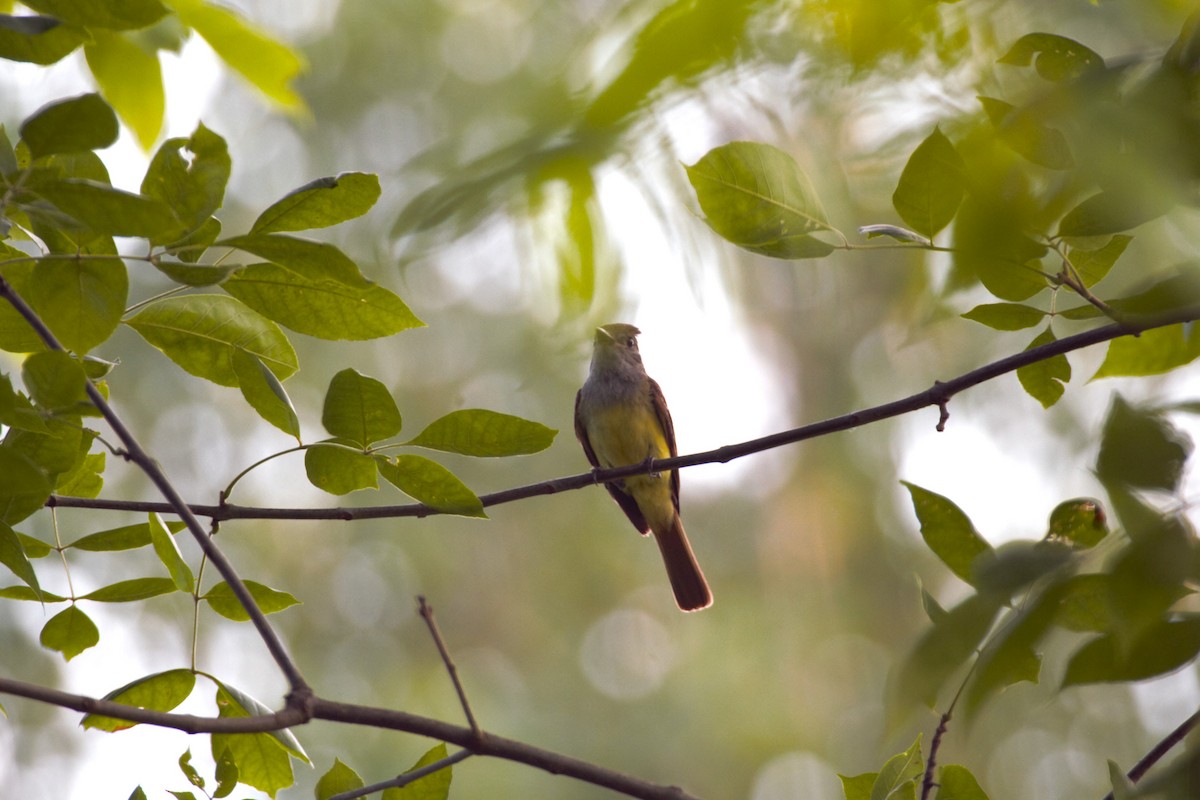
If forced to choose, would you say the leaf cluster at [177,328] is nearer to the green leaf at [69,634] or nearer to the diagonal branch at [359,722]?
the green leaf at [69,634]

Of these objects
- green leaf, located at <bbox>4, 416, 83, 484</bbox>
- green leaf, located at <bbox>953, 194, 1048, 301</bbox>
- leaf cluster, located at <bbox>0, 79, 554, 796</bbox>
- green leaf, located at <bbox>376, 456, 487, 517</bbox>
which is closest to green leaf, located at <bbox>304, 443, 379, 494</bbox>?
leaf cluster, located at <bbox>0, 79, 554, 796</bbox>

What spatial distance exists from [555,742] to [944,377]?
6227mm

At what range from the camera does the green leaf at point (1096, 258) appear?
1904mm

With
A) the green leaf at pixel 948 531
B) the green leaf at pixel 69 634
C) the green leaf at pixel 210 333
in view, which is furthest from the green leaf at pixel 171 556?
the green leaf at pixel 948 531

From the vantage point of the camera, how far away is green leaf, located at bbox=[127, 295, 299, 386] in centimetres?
192

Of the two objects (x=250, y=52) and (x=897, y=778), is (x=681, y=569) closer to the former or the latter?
(x=897, y=778)

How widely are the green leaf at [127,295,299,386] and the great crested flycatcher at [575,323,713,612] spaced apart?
4.38m

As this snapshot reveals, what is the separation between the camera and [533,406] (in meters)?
12.7

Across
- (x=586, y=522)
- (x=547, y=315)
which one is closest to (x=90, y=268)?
(x=547, y=315)

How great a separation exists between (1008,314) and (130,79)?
165 centimetres

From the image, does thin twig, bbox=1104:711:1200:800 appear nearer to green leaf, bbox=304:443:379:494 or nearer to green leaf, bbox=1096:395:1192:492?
green leaf, bbox=1096:395:1192:492

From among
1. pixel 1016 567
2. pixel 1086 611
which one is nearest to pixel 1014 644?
pixel 1016 567

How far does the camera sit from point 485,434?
1934 mm

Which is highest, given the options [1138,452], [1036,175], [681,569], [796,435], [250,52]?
[681,569]
